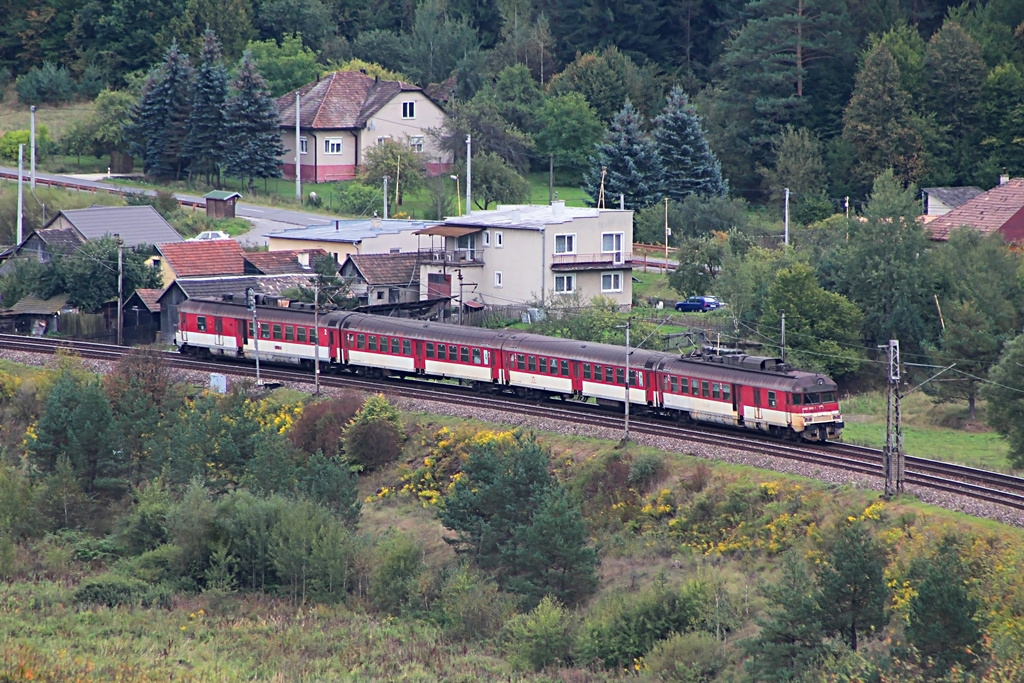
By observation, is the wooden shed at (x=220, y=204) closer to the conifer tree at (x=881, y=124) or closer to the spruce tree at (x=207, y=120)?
the spruce tree at (x=207, y=120)

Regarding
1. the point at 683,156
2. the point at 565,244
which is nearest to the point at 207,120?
the point at 683,156

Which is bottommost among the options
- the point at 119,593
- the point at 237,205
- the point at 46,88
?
the point at 119,593

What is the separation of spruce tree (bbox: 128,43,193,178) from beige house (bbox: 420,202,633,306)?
3327cm

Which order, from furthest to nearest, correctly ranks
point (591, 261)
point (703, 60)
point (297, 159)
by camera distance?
point (703, 60) → point (297, 159) → point (591, 261)

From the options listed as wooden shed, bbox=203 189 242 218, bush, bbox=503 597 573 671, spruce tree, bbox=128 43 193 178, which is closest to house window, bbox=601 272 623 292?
wooden shed, bbox=203 189 242 218

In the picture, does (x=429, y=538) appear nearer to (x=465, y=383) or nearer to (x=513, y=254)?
(x=465, y=383)

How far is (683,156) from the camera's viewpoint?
302 ft

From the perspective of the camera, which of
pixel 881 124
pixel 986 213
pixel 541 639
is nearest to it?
pixel 541 639

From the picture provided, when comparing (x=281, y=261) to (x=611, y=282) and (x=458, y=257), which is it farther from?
(x=611, y=282)

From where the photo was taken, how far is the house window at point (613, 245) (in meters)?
72.5

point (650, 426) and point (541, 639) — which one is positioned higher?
point (650, 426)

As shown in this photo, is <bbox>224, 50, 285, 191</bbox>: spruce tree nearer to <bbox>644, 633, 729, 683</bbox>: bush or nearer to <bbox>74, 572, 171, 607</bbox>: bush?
<bbox>74, 572, 171, 607</bbox>: bush

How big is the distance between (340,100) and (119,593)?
219ft

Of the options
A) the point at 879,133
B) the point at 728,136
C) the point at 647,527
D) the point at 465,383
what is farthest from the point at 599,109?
the point at 647,527
